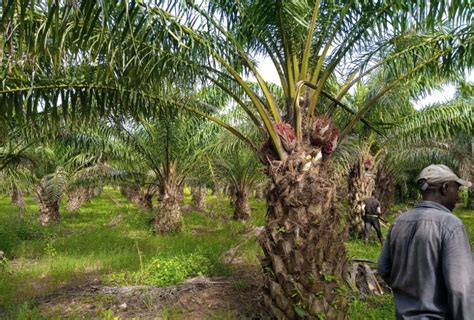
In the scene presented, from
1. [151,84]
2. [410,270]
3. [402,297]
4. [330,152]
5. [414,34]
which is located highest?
[414,34]

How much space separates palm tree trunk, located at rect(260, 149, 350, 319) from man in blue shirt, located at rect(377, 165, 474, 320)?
1.96 metres

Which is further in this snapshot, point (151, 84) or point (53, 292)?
point (53, 292)

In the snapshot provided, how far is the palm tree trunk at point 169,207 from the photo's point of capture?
13.3m

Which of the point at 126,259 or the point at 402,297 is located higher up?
the point at 402,297

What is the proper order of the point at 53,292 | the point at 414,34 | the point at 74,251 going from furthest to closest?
the point at 74,251 → the point at 53,292 → the point at 414,34

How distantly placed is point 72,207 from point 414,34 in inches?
789

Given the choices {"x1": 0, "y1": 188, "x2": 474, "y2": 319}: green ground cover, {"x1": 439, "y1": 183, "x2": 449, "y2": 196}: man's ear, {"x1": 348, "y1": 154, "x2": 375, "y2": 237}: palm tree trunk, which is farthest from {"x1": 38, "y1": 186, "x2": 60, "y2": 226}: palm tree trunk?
{"x1": 439, "y1": 183, "x2": 449, "y2": 196}: man's ear

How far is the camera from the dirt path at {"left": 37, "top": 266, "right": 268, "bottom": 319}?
18.0ft

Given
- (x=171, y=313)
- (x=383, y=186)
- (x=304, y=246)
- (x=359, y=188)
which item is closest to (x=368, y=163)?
(x=359, y=188)

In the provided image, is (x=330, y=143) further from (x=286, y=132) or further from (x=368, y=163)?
(x=368, y=163)

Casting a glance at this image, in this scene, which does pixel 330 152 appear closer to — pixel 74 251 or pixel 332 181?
pixel 332 181

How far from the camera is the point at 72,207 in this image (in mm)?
22016

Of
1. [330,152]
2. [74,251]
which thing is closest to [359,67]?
[330,152]

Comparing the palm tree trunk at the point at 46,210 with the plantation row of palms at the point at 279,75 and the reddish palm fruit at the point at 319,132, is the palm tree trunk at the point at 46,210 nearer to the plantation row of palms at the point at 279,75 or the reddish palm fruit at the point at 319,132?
the plantation row of palms at the point at 279,75
